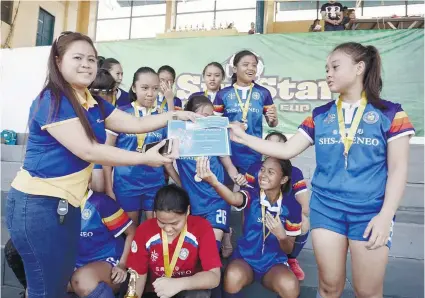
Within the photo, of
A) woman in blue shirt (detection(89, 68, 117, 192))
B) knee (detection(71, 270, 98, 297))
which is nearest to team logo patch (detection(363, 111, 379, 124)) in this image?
knee (detection(71, 270, 98, 297))

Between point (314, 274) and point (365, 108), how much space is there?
5.00ft

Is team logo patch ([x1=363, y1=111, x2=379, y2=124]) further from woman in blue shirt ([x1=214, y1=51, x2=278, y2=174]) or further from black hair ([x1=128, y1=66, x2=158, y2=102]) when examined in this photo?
black hair ([x1=128, y1=66, x2=158, y2=102])

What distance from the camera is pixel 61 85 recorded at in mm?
1759

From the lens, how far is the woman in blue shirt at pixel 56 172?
Result: 1.66 m

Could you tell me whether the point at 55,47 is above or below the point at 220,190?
above

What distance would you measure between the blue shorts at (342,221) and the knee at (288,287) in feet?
2.16

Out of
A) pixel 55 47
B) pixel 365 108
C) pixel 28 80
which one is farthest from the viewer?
pixel 28 80

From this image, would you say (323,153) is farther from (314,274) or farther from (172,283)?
(314,274)

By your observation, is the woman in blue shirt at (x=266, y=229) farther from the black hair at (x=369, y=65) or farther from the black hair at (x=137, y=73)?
the black hair at (x=137, y=73)

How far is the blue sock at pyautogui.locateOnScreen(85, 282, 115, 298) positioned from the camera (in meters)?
2.34

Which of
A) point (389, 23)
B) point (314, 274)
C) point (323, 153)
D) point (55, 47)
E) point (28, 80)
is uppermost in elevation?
point (389, 23)

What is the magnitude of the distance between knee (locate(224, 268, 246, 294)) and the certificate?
89 cm

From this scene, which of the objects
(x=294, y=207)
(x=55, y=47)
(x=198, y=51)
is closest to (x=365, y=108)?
(x=294, y=207)

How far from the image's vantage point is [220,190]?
8.74 feet
